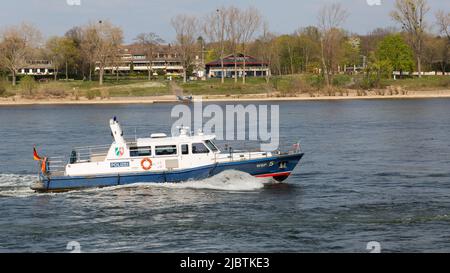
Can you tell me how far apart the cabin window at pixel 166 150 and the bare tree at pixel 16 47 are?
4599 inches

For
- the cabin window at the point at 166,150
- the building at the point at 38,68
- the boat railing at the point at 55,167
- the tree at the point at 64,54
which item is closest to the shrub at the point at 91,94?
the tree at the point at 64,54

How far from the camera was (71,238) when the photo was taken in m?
34.1

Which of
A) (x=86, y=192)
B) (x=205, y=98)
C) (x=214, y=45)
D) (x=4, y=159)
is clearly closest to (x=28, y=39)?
(x=214, y=45)

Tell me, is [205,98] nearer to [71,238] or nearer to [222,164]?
[222,164]

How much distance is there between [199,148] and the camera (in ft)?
143

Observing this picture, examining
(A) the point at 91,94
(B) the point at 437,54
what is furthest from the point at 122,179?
(B) the point at 437,54

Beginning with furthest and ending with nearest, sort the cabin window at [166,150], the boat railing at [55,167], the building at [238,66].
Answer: the building at [238,66]
the boat railing at [55,167]
the cabin window at [166,150]

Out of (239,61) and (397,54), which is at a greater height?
(397,54)

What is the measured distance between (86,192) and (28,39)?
13958 cm

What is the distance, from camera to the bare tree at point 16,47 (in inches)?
6299

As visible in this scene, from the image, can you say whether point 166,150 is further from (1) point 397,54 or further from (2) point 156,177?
(1) point 397,54

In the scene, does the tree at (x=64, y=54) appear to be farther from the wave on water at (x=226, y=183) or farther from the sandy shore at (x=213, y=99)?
the wave on water at (x=226, y=183)

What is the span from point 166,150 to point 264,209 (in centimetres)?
745

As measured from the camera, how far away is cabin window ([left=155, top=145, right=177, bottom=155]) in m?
43.3
